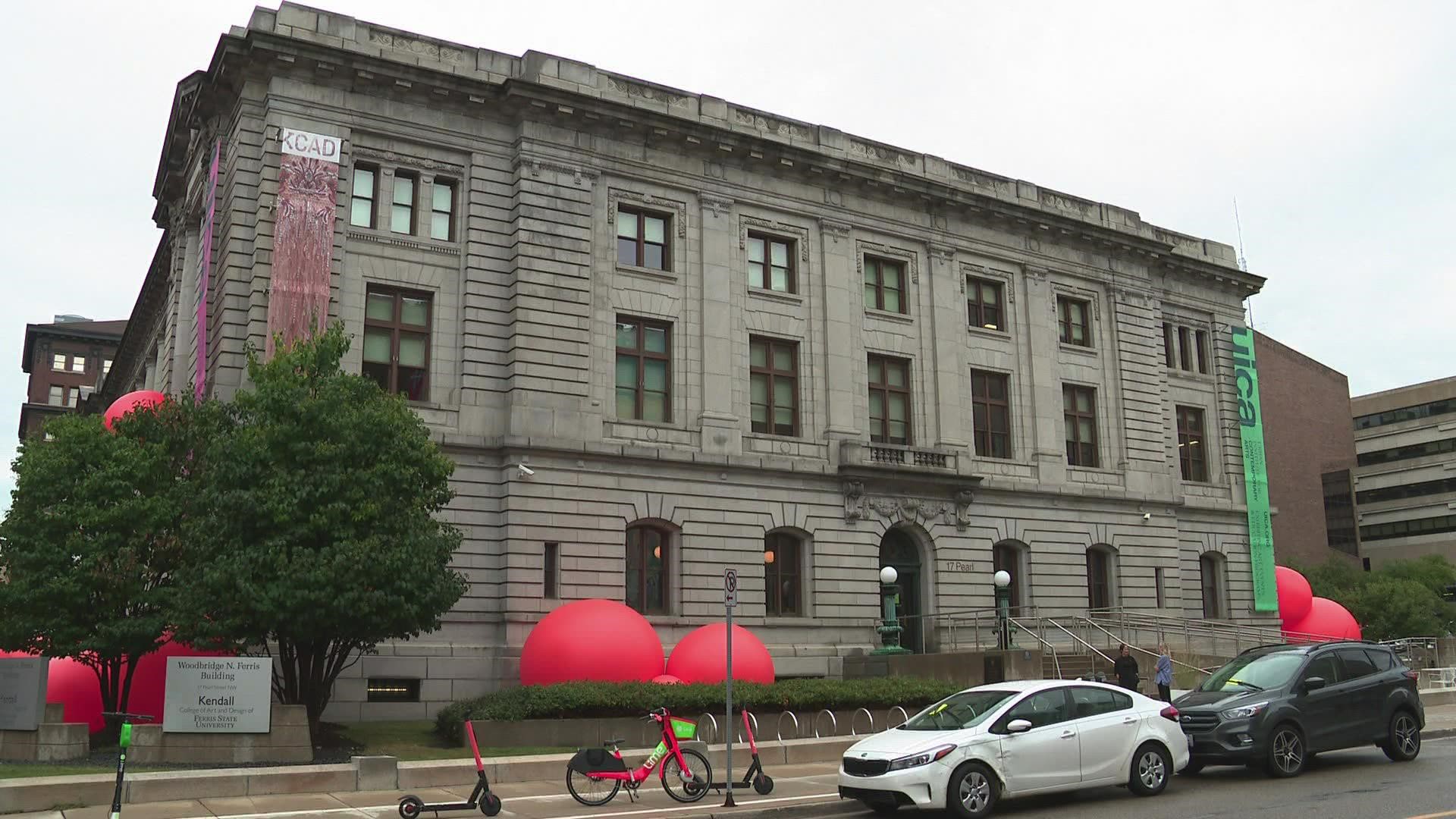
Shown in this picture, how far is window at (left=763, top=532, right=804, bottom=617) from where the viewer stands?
3353 centimetres

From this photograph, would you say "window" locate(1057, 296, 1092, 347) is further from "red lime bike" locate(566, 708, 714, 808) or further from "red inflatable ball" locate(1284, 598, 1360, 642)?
"red lime bike" locate(566, 708, 714, 808)

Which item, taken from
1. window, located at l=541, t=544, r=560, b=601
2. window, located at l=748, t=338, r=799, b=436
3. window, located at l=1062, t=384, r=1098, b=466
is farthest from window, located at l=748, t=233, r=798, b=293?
window, located at l=1062, t=384, r=1098, b=466

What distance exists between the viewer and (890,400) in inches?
1468

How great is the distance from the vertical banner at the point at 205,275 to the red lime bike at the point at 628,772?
1780 cm

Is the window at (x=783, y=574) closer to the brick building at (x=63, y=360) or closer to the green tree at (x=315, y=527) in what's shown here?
the green tree at (x=315, y=527)

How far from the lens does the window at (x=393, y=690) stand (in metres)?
27.5

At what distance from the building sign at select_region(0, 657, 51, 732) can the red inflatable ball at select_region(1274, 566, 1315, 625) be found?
39.2 m

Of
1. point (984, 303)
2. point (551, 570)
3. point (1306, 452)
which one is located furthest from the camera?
point (1306, 452)

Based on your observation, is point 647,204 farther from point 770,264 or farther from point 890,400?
point 890,400

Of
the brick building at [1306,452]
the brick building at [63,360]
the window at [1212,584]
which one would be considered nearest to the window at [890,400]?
the window at [1212,584]

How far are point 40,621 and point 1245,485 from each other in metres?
41.4

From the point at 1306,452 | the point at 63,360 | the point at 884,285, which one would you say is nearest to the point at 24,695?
the point at 884,285

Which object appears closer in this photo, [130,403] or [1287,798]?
[1287,798]

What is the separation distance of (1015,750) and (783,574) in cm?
1858
